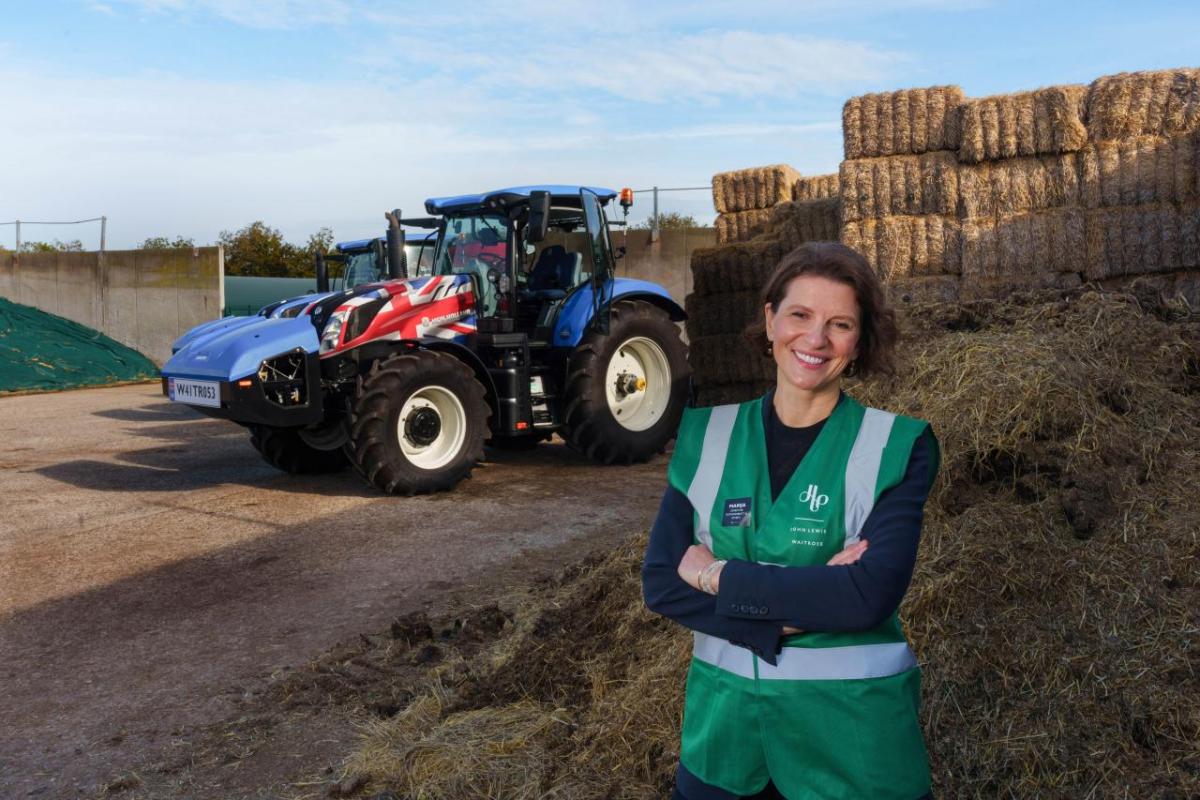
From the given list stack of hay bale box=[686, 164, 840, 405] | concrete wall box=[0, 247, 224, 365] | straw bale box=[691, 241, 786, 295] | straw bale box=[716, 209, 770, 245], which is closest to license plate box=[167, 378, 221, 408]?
stack of hay bale box=[686, 164, 840, 405]

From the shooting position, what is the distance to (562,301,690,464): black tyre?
9453 millimetres

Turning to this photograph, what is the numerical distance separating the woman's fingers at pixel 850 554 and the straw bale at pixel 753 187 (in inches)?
486

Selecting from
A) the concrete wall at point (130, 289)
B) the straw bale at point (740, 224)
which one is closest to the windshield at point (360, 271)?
the straw bale at point (740, 224)

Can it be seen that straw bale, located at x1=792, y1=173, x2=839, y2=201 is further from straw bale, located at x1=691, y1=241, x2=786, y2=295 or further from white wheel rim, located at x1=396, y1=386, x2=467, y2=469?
white wheel rim, located at x1=396, y1=386, x2=467, y2=469

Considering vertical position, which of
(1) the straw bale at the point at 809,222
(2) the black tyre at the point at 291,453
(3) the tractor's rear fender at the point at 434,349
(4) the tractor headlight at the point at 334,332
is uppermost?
(1) the straw bale at the point at 809,222

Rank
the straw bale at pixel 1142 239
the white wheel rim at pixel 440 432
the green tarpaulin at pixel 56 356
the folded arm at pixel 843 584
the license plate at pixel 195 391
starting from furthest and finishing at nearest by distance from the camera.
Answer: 1. the green tarpaulin at pixel 56 356
2. the straw bale at pixel 1142 239
3. the white wheel rim at pixel 440 432
4. the license plate at pixel 195 391
5. the folded arm at pixel 843 584

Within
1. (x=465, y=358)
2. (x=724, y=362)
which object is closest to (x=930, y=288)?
(x=724, y=362)

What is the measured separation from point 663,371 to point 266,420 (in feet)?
11.9

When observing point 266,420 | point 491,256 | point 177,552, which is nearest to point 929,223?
point 491,256

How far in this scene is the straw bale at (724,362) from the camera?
38.5ft

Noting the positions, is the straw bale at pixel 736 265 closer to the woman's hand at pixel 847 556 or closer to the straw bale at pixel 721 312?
the straw bale at pixel 721 312

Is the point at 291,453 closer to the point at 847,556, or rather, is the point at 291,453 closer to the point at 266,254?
the point at 847,556

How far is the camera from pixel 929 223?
10211mm

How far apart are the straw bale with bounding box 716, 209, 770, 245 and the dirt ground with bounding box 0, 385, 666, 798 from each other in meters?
4.65
